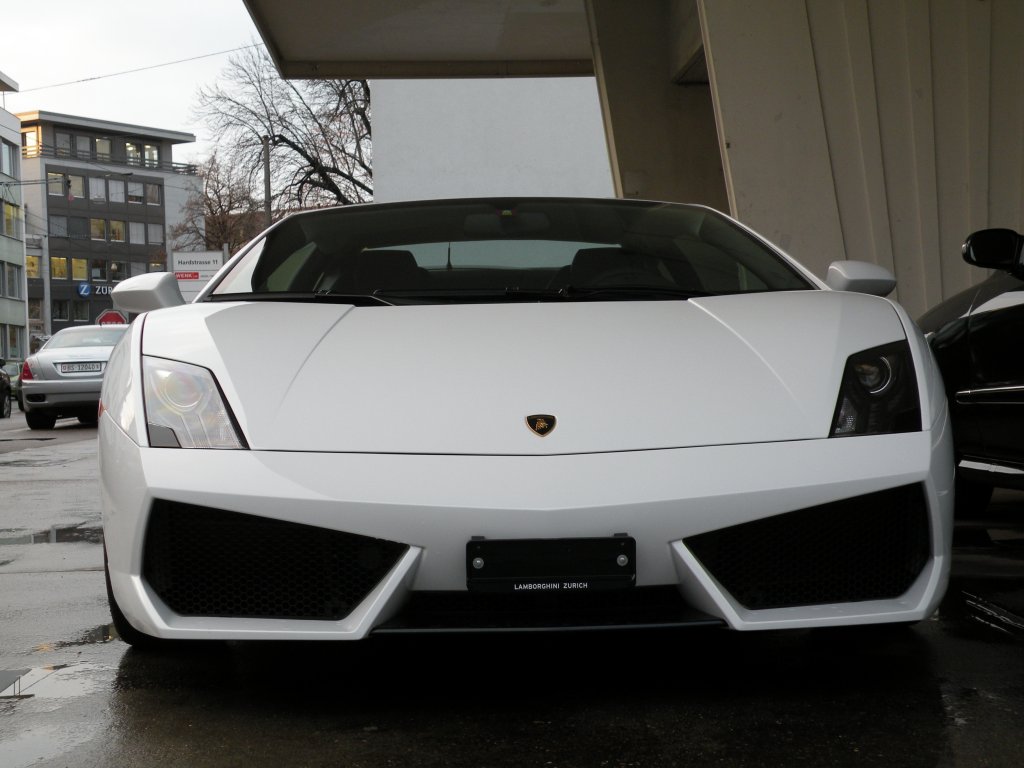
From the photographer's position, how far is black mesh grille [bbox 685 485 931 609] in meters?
2.61

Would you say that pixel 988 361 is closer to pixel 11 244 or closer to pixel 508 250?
pixel 508 250

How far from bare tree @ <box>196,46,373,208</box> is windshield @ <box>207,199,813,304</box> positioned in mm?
36614

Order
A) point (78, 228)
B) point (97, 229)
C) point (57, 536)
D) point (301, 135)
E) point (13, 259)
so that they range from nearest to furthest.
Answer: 1. point (57, 536)
2. point (301, 135)
3. point (13, 259)
4. point (78, 228)
5. point (97, 229)

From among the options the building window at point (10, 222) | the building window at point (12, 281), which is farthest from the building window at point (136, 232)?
the building window at point (10, 222)

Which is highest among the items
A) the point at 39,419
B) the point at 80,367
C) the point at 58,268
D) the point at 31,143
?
the point at 31,143

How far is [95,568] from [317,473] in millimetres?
2571

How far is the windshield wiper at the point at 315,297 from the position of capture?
3.32m

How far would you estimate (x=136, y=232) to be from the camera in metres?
89.6

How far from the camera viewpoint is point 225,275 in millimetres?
3779

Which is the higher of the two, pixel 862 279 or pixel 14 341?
pixel 14 341

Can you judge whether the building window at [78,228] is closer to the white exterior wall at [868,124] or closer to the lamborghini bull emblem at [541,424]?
the white exterior wall at [868,124]

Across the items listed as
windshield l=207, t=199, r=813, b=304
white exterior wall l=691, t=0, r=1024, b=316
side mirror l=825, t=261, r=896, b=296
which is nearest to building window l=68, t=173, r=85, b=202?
→ white exterior wall l=691, t=0, r=1024, b=316

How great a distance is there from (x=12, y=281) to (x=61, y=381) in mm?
45348

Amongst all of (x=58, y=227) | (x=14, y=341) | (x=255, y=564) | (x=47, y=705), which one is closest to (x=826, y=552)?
(x=255, y=564)
